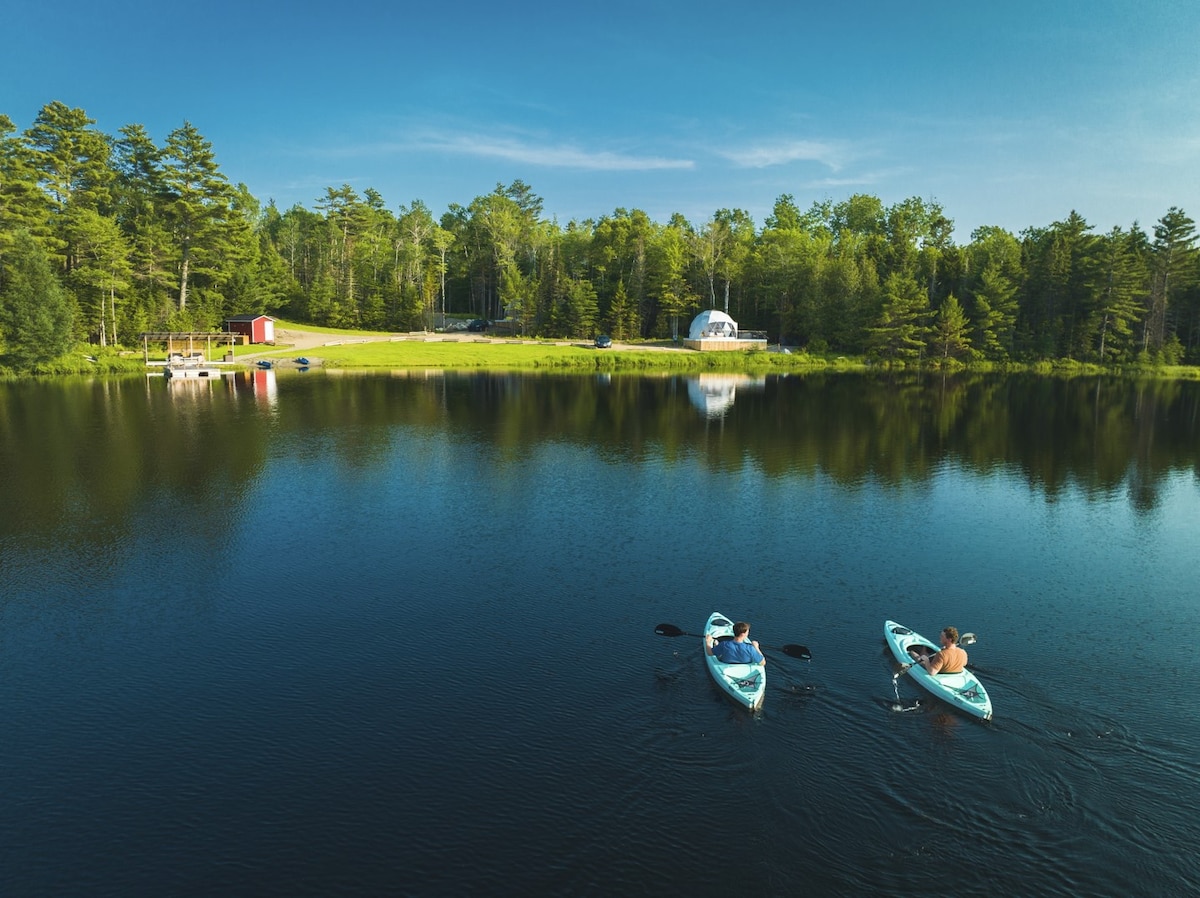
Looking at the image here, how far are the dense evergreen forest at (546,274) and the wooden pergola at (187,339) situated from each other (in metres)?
3.16

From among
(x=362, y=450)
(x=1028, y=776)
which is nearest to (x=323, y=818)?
(x=1028, y=776)

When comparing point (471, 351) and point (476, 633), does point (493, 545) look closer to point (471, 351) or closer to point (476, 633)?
point (476, 633)

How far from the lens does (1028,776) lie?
1527 centimetres

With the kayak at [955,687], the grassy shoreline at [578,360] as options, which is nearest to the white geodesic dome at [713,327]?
the grassy shoreline at [578,360]

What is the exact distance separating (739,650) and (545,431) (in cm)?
3761

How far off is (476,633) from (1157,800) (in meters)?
15.8

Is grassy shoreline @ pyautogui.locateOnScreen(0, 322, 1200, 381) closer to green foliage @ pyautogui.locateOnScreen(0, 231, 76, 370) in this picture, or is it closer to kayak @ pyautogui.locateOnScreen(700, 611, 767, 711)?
green foliage @ pyautogui.locateOnScreen(0, 231, 76, 370)

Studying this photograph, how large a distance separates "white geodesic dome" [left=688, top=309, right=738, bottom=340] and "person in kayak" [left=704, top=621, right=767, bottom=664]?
105m

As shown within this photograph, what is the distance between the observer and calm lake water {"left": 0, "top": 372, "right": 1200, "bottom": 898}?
13.0 meters

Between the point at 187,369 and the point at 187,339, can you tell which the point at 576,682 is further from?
the point at 187,339

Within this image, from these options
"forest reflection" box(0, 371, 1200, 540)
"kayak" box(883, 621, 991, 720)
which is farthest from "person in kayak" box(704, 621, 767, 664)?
"forest reflection" box(0, 371, 1200, 540)

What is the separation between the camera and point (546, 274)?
136 m

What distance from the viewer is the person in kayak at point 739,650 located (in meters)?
18.6

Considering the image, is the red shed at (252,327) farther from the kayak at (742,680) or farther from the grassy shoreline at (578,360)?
the kayak at (742,680)
